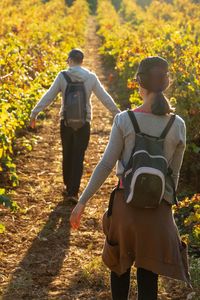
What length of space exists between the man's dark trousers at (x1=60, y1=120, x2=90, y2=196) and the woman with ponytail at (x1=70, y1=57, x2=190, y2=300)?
3.17 meters

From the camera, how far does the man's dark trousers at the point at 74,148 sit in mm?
6375

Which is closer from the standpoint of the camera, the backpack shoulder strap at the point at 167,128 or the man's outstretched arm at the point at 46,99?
the backpack shoulder strap at the point at 167,128

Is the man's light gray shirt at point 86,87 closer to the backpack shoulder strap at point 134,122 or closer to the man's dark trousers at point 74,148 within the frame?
the man's dark trousers at point 74,148

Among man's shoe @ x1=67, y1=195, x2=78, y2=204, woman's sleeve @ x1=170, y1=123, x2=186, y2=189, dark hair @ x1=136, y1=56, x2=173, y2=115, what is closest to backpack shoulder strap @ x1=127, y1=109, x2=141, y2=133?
dark hair @ x1=136, y1=56, x2=173, y2=115

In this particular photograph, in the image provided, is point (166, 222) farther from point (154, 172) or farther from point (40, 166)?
point (40, 166)

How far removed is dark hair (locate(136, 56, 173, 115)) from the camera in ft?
10.1

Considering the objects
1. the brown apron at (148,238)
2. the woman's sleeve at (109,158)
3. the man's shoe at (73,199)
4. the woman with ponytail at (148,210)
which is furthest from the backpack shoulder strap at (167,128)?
the man's shoe at (73,199)

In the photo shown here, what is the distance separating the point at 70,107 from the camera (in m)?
6.10

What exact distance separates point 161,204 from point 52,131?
7.39 m

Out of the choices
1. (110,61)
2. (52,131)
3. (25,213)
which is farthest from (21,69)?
(110,61)

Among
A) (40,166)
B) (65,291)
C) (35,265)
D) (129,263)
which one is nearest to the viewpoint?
(129,263)

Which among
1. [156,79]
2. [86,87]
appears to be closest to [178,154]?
[156,79]

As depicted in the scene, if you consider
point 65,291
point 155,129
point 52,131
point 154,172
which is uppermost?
point 155,129

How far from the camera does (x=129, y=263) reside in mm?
3178
